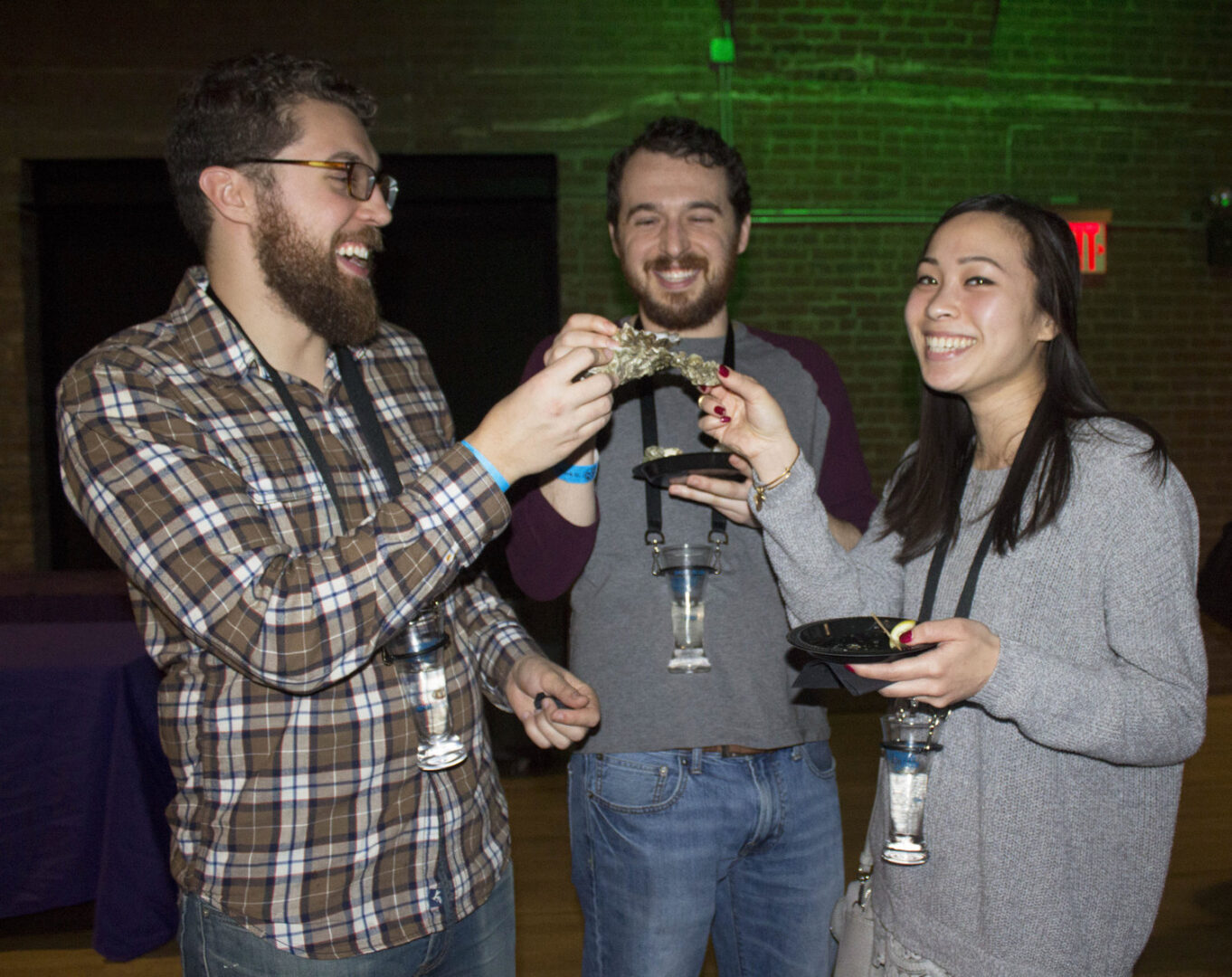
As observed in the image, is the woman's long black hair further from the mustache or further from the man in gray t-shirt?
the mustache

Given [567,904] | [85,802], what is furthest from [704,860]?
[85,802]

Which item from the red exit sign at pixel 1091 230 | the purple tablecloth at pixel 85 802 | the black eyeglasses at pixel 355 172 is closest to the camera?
the black eyeglasses at pixel 355 172

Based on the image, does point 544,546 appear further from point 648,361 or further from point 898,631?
point 898,631

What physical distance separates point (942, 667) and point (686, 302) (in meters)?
1.03

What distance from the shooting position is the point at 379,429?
1702 mm

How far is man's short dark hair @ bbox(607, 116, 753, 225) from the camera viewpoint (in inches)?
82.0

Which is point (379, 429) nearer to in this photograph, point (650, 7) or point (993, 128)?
point (650, 7)

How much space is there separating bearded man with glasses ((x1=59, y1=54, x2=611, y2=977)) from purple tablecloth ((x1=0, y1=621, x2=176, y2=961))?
6.04 ft

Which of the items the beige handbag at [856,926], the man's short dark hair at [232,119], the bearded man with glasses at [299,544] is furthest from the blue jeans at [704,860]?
the man's short dark hair at [232,119]

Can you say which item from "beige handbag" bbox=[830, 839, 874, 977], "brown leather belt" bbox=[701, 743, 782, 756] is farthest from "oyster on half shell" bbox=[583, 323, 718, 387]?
"beige handbag" bbox=[830, 839, 874, 977]

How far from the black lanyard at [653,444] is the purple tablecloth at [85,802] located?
2155 millimetres

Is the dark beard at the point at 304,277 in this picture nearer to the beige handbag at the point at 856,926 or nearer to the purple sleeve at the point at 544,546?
the purple sleeve at the point at 544,546

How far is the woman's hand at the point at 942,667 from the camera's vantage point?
53.9 inches

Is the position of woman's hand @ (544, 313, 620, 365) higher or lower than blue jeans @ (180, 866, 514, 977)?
higher
